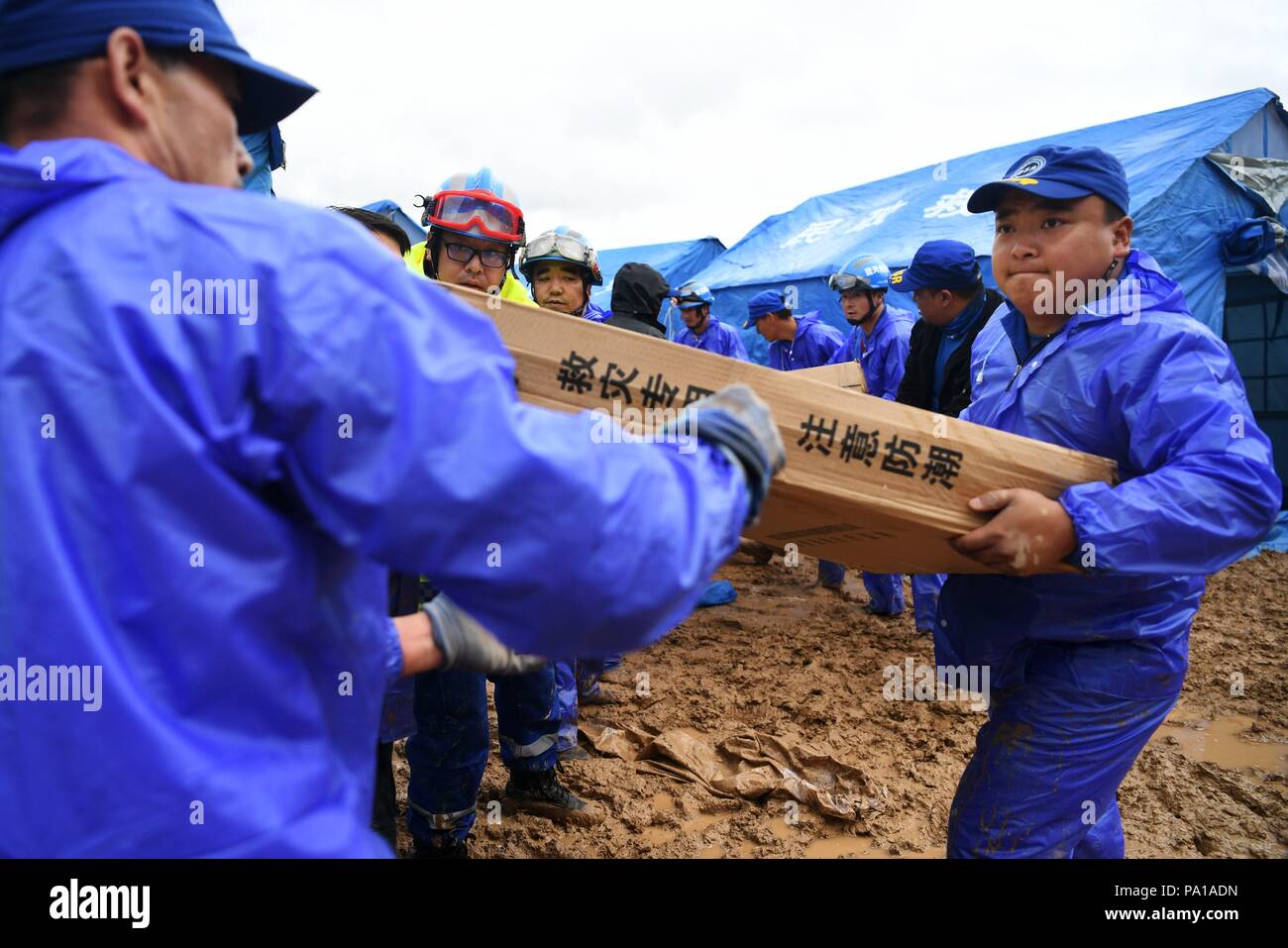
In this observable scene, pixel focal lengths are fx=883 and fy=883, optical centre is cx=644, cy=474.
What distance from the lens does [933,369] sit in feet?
18.6

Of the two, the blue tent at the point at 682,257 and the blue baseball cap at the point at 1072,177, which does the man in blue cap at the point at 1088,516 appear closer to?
the blue baseball cap at the point at 1072,177

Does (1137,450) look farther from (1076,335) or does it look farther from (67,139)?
(67,139)

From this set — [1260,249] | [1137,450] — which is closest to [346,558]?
[1137,450]

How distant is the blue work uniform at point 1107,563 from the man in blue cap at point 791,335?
5973mm

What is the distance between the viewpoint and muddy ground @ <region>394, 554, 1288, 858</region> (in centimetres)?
340

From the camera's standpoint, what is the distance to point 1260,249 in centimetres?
825

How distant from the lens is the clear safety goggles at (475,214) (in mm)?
3670

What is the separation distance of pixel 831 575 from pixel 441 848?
189 inches

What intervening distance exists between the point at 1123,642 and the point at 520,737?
90.3 inches

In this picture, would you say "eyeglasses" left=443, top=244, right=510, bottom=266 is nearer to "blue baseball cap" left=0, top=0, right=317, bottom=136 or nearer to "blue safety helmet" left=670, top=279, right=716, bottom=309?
"blue baseball cap" left=0, top=0, right=317, bottom=136

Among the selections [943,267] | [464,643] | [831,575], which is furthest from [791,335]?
[464,643]

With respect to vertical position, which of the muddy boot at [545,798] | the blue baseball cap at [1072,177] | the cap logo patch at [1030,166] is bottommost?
the muddy boot at [545,798]

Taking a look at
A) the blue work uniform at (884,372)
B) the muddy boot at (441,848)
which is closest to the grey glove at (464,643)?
the muddy boot at (441,848)

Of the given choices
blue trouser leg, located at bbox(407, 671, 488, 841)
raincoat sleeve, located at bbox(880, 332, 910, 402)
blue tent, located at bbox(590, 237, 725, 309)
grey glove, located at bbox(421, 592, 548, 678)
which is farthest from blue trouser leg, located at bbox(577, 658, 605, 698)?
blue tent, located at bbox(590, 237, 725, 309)
